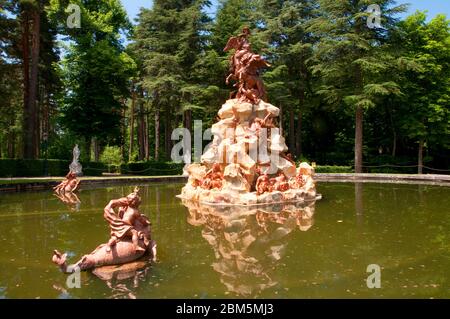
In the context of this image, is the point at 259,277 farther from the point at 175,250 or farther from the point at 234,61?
the point at 234,61

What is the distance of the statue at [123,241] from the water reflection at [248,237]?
1.48 meters

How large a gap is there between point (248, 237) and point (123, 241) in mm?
3454

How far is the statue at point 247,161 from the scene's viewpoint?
1594 cm

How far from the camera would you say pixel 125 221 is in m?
7.68

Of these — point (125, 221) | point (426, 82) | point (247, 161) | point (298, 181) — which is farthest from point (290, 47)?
point (125, 221)

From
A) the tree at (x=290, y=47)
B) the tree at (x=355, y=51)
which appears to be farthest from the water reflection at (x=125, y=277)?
the tree at (x=290, y=47)

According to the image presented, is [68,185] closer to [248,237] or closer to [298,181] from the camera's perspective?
[298,181]

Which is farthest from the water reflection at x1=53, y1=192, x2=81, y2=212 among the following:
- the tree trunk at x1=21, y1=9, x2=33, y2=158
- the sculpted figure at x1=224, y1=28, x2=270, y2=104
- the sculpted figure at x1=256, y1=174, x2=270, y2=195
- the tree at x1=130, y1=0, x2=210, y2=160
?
the tree at x1=130, y1=0, x2=210, y2=160

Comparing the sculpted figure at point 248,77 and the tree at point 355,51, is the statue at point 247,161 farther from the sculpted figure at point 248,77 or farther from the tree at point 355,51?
the tree at point 355,51

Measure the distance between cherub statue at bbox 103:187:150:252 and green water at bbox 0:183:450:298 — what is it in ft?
2.15

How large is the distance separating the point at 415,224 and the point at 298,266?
18.4ft

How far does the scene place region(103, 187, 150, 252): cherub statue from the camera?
7.53m

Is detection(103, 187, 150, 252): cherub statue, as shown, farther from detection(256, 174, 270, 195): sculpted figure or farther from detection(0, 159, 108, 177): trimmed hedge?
detection(0, 159, 108, 177): trimmed hedge

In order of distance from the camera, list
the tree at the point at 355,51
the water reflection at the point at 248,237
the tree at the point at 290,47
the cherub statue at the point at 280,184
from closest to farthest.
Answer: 1. the water reflection at the point at 248,237
2. the cherub statue at the point at 280,184
3. the tree at the point at 355,51
4. the tree at the point at 290,47
